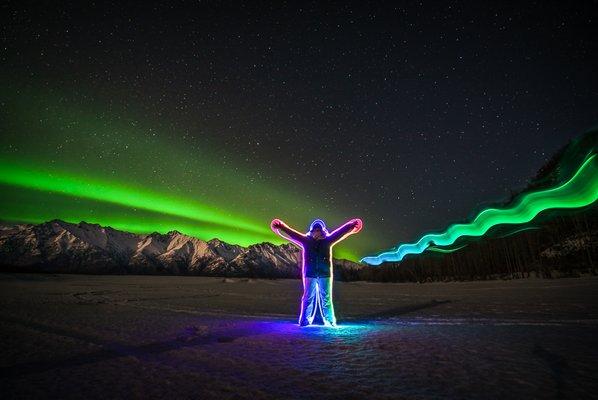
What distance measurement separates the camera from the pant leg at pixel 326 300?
760cm

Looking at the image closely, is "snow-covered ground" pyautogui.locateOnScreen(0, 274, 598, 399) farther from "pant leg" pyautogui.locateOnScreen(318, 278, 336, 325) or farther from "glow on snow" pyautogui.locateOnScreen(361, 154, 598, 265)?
"glow on snow" pyautogui.locateOnScreen(361, 154, 598, 265)

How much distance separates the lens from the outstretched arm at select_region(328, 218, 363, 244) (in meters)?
8.37

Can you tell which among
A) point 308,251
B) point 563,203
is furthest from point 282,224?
point 563,203

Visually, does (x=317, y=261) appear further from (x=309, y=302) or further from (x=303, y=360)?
(x=303, y=360)

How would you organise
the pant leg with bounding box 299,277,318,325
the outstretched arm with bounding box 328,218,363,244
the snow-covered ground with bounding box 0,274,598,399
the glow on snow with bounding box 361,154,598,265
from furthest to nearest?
the glow on snow with bounding box 361,154,598,265 → the outstretched arm with bounding box 328,218,363,244 → the pant leg with bounding box 299,277,318,325 → the snow-covered ground with bounding box 0,274,598,399

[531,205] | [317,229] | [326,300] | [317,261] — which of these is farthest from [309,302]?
[531,205]

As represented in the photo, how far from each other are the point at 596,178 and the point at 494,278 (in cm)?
1745

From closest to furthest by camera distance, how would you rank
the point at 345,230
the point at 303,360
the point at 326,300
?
the point at 303,360, the point at 326,300, the point at 345,230

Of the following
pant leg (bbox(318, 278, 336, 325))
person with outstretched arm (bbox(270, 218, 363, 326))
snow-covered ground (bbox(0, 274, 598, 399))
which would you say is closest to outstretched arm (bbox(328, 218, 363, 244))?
person with outstretched arm (bbox(270, 218, 363, 326))

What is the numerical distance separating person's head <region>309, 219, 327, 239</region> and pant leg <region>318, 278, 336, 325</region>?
3.68ft

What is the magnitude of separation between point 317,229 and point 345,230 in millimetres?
734

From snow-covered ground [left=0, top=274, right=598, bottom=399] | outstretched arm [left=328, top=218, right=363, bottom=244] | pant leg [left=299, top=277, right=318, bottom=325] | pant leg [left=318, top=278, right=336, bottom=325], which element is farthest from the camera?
outstretched arm [left=328, top=218, right=363, bottom=244]

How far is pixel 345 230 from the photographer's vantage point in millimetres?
8375

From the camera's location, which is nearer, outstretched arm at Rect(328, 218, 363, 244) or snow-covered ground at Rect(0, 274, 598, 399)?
snow-covered ground at Rect(0, 274, 598, 399)
